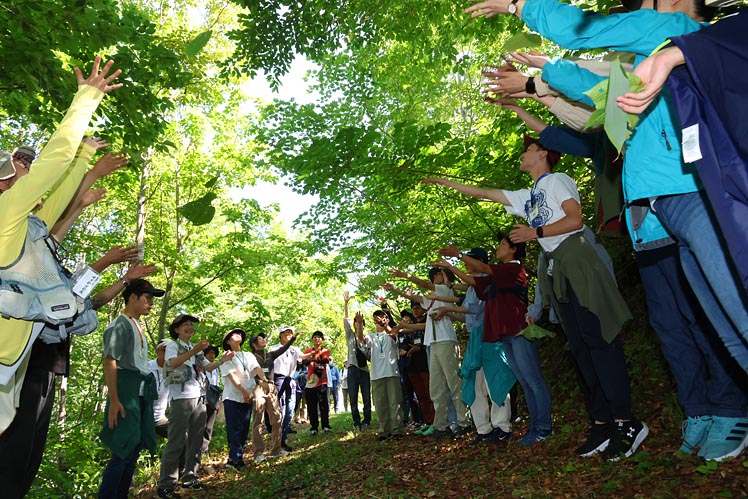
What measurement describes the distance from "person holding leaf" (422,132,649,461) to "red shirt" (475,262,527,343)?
1.21 meters

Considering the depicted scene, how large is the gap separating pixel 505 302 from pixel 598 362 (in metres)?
1.78

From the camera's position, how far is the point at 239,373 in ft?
28.2

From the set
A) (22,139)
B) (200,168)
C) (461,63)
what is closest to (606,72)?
(461,63)

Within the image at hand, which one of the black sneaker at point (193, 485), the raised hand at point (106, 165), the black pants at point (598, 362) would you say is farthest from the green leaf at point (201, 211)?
the black pants at point (598, 362)

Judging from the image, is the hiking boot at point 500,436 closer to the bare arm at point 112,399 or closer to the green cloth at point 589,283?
the green cloth at point 589,283

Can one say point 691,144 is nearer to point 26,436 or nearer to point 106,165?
point 106,165

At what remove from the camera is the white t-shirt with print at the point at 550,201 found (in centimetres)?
400

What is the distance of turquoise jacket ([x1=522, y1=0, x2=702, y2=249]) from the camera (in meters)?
2.28

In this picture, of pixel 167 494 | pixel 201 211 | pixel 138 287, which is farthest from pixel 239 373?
pixel 138 287

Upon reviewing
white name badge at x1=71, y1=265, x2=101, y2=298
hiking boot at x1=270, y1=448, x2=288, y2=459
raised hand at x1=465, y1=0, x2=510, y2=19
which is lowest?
hiking boot at x1=270, y1=448, x2=288, y2=459

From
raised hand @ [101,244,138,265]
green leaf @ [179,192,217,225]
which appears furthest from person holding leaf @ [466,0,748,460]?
green leaf @ [179,192,217,225]

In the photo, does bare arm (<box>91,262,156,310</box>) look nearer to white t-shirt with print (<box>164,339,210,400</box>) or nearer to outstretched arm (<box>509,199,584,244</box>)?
outstretched arm (<box>509,199,584,244</box>)

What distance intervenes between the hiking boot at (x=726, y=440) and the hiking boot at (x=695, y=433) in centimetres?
8

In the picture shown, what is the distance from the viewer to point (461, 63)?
9922 millimetres
